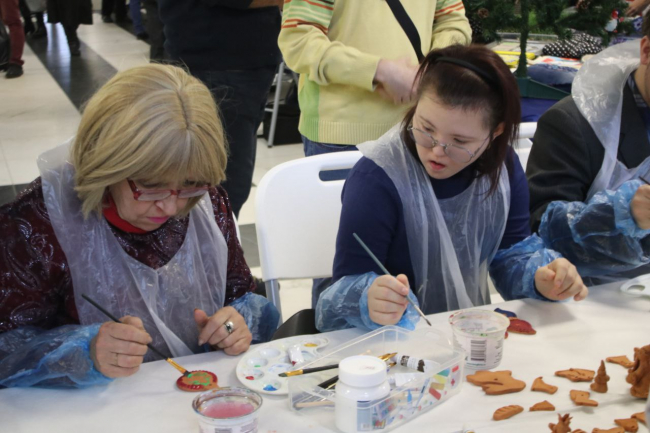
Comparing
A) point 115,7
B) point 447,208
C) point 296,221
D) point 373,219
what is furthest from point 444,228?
point 115,7

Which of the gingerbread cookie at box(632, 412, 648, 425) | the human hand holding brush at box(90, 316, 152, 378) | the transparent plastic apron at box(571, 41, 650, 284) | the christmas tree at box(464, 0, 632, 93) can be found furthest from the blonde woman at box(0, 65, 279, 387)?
the christmas tree at box(464, 0, 632, 93)

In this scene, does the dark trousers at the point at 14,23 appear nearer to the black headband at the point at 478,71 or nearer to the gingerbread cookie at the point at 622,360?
the black headband at the point at 478,71

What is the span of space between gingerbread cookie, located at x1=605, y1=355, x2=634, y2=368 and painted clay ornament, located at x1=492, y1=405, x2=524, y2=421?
0.81ft

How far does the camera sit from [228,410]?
3.47ft

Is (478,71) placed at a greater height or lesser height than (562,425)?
greater

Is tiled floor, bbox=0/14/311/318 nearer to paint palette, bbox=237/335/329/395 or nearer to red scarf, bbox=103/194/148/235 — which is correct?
red scarf, bbox=103/194/148/235

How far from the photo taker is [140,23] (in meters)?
8.38

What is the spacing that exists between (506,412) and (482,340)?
0.15 m

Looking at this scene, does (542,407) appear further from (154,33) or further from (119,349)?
(154,33)

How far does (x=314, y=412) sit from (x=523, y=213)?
821mm

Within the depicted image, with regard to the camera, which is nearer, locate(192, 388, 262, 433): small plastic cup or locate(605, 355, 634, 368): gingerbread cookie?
locate(192, 388, 262, 433): small plastic cup

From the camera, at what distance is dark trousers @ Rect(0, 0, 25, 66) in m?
6.00

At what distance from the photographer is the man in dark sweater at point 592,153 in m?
1.71

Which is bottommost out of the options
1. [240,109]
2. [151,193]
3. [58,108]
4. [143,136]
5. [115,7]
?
[58,108]
